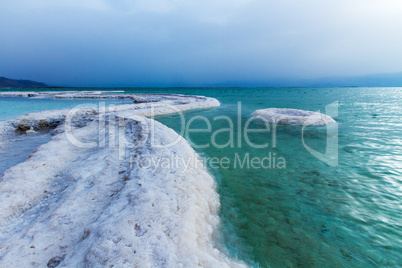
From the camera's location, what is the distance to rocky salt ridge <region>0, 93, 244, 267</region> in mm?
2336

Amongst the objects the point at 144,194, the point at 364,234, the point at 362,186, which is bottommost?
the point at 364,234

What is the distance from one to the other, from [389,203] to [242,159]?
3793 mm

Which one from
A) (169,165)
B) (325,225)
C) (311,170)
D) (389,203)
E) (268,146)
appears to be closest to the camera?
(325,225)

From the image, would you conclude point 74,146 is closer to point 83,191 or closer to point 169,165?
point 83,191

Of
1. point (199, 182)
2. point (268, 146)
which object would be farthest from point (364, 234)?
point (268, 146)

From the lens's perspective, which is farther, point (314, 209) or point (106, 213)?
point (314, 209)

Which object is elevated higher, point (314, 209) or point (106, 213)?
point (106, 213)

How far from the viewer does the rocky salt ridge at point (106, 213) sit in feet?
7.66

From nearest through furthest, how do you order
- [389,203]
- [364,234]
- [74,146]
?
[364,234]
[389,203]
[74,146]

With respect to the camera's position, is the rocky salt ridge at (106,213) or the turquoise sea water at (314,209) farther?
the turquoise sea water at (314,209)

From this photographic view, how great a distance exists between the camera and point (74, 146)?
21.3 feet

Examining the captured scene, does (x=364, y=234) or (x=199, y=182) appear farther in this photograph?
(x=199, y=182)

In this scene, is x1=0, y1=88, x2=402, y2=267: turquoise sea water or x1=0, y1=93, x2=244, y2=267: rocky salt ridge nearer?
x1=0, y1=93, x2=244, y2=267: rocky salt ridge

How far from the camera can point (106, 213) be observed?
304 centimetres
